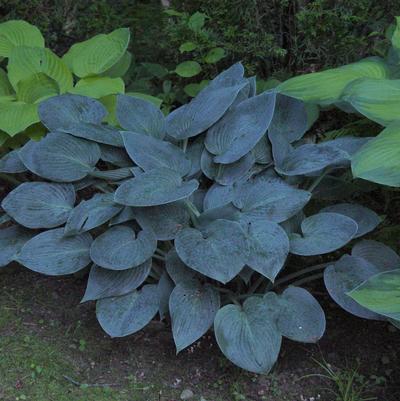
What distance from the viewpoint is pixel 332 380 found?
2.20 m

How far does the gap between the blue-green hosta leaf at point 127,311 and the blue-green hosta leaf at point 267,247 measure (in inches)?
16.1

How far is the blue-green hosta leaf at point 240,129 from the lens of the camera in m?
2.27

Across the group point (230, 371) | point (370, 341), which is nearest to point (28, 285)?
point (230, 371)

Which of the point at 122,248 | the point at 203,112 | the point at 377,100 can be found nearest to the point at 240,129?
the point at 203,112

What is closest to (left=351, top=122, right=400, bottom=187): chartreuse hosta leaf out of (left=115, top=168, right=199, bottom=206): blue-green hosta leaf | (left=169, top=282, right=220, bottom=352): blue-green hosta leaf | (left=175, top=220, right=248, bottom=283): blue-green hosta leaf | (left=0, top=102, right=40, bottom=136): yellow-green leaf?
(left=175, top=220, right=248, bottom=283): blue-green hosta leaf

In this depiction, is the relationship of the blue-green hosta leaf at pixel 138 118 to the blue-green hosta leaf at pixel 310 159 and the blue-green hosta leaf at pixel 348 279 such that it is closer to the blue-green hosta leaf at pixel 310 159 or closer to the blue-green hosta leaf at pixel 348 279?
the blue-green hosta leaf at pixel 310 159

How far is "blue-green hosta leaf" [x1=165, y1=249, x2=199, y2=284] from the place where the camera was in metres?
2.16

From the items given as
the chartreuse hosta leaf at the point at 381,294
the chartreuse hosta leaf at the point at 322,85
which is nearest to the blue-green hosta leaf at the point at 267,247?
the chartreuse hosta leaf at the point at 381,294

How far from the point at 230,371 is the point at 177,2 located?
1.85 m

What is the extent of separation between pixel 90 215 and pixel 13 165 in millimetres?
494

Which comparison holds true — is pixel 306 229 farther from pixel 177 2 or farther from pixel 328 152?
pixel 177 2

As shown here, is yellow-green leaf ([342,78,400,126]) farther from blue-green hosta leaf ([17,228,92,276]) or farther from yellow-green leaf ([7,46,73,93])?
yellow-green leaf ([7,46,73,93])

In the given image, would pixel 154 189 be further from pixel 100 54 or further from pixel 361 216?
pixel 100 54

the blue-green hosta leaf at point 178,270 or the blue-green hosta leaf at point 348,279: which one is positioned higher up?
the blue-green hosta leaf at point 178,270
